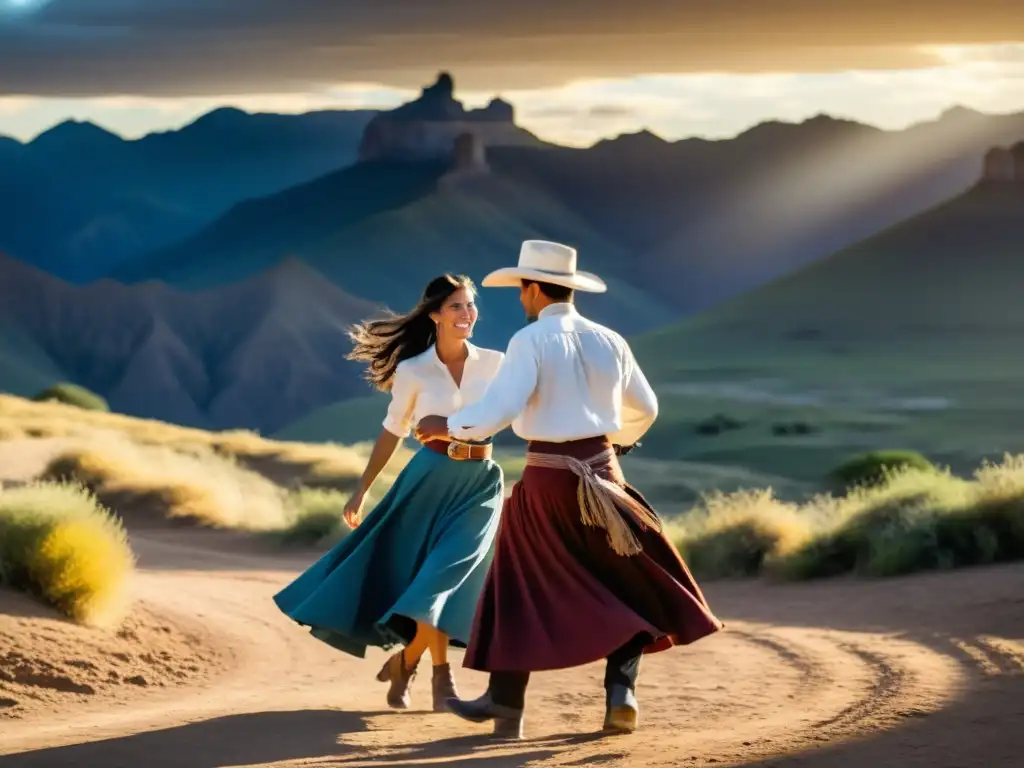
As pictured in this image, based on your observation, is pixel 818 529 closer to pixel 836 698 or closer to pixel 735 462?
pixel 836 698

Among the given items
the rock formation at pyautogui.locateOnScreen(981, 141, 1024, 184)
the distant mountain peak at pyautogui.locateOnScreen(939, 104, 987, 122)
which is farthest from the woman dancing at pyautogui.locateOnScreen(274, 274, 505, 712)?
the distant mountain peak at pyautogui.locateOnScreen(939, 104, 987, 122)

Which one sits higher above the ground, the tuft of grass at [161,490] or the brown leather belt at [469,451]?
the tuft of grass at [161,490]

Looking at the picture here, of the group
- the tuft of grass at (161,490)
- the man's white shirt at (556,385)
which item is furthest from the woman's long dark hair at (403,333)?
the tuft of grass at (161,490)

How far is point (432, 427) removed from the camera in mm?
8398

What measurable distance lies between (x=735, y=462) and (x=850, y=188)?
140 m

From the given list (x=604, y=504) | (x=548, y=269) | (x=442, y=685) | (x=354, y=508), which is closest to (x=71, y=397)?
(x=354, y=508)

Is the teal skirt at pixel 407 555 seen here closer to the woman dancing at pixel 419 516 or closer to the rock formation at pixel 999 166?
the woman dancing at pixel 419 516

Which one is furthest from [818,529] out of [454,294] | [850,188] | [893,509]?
[850,188]

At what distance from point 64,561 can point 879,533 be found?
24.4ft

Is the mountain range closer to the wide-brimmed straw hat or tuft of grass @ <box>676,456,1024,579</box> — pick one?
tuft of grass @ <box>676,456,1024,579</box>

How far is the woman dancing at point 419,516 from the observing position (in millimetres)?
8305

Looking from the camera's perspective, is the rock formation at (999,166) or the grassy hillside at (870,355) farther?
the rock formation at (999,166)

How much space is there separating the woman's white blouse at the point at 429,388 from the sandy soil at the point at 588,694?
4.94 feet

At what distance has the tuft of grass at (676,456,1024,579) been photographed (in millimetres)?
13992
